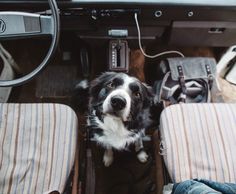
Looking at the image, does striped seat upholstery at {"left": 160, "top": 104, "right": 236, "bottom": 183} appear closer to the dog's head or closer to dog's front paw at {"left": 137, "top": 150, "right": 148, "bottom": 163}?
the dog's head

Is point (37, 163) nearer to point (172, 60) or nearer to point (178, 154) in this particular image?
point (178, 154)

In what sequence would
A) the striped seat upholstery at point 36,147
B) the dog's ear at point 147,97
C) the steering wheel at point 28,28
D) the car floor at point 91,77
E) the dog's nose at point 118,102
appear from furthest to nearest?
the car floor at point 91,77 < the dog's ear at point 147,97 < the dog's nose at point 118,102 < the striped seat upholstery at point 36,147 < the steering wheel at point 28,28

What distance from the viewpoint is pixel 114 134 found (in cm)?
159

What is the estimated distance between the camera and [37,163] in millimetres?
1266

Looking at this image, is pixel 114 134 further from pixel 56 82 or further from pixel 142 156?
pixel 56 82

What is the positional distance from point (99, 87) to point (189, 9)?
573 mm

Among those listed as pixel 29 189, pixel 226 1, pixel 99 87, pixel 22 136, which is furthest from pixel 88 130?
pixel 226 1

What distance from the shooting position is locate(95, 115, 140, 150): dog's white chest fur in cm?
152

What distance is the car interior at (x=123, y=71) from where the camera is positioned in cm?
125

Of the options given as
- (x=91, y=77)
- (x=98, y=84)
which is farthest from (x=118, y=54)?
(x=91, y=77)

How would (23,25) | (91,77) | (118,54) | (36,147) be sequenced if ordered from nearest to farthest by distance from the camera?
(23,25) → (36,147) → (118,54) → (91,77)

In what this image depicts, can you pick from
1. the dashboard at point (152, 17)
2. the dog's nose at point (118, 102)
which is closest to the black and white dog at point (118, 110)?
the dog's nose at point (118, 102)

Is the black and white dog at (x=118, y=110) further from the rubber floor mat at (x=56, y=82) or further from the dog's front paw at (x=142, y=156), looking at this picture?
the rubber floor mat at (x=56, y=82)

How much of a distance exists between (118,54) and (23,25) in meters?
0.70
